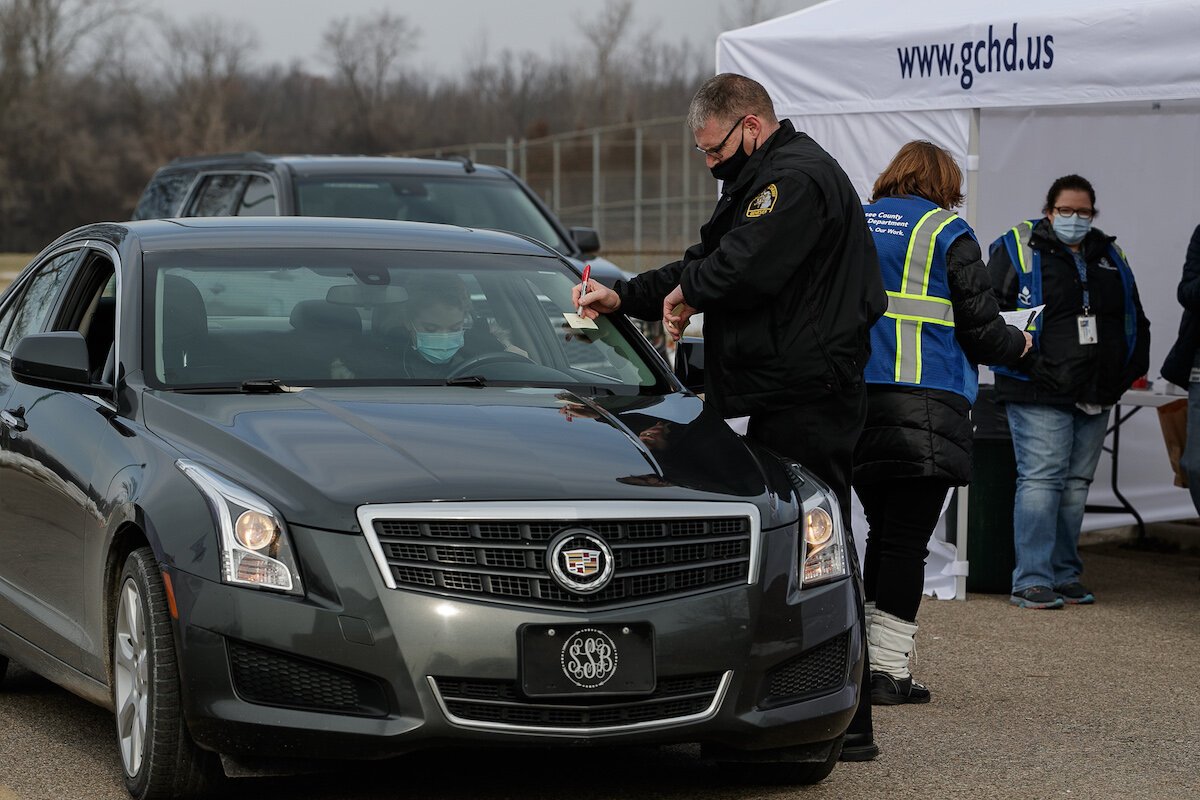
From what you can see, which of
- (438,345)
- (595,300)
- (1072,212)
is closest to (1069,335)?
(1072,212)

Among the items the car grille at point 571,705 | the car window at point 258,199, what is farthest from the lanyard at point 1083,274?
the car window at point 258,199

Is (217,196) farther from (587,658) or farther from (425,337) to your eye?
(587,658)

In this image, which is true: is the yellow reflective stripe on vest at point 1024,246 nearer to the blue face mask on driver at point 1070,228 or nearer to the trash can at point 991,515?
the blue face mask on driver at point 1070,228

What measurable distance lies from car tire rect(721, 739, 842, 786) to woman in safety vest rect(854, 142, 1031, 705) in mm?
1250

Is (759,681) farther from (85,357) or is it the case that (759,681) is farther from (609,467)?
(85,357)

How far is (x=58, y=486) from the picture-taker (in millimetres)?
5148

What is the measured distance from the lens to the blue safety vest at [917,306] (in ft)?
20.2

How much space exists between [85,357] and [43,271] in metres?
1.43

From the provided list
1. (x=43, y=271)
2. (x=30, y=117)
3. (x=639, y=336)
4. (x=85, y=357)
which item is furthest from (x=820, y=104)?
(x=30, y=117)

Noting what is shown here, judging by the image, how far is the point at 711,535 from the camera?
4430 millimetres

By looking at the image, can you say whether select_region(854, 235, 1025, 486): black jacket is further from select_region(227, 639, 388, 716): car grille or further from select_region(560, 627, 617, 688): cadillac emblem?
select_region(227, 639, 388, 716): car grille

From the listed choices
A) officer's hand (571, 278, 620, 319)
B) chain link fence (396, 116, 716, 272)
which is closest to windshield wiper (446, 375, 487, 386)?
officer's hand (571, 278, 620, 319)

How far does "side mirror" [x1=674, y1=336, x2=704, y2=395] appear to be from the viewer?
19.8 feet

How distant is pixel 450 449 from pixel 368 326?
1.07 meters
